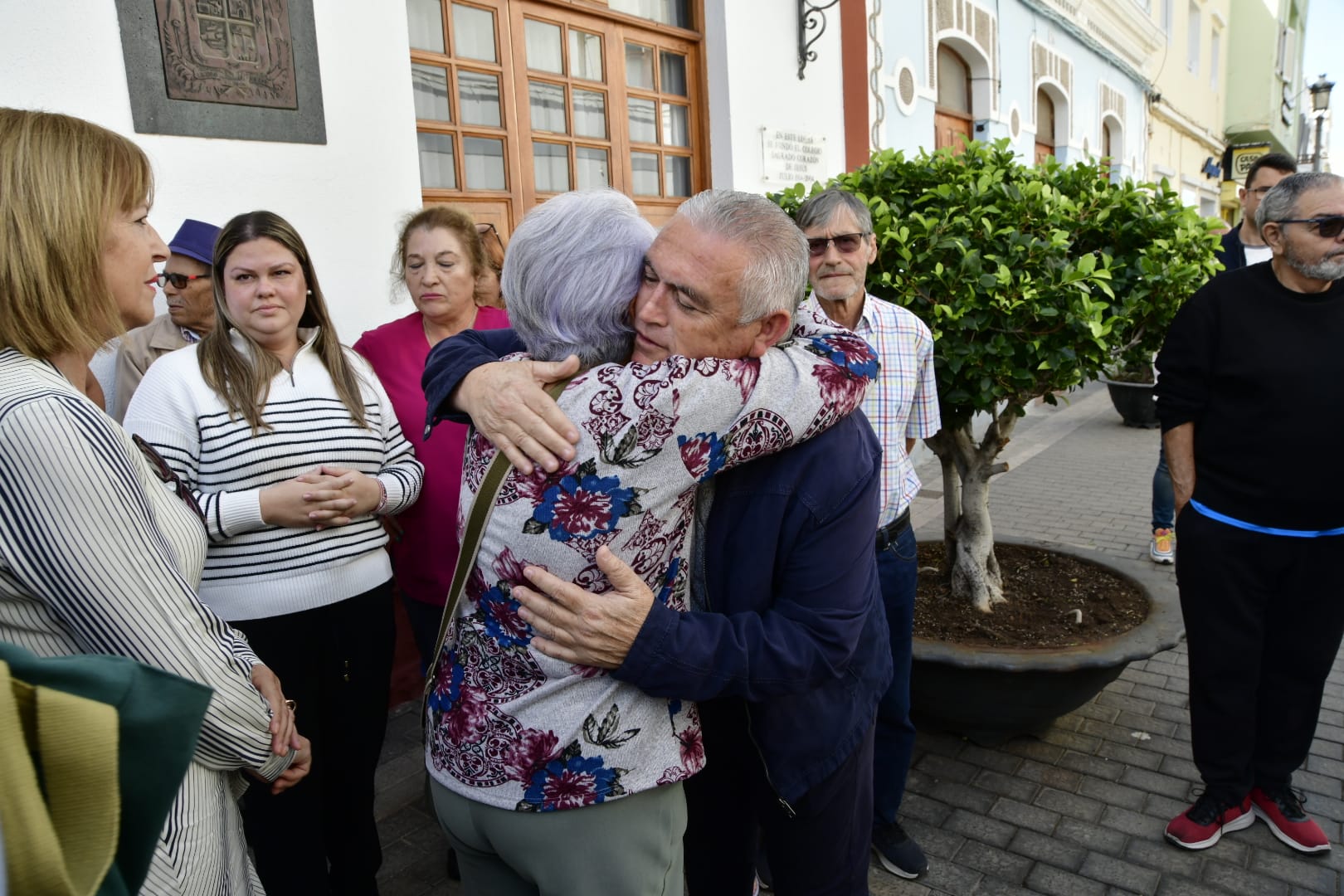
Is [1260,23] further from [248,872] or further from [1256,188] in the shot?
[248,872]

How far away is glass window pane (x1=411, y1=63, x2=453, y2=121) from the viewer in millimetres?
4641

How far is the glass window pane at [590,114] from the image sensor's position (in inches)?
220

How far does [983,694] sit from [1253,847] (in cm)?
87

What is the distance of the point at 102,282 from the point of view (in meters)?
1.41

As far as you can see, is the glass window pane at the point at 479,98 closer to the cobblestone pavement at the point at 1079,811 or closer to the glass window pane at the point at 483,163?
the glass window pane at the point at 483,163

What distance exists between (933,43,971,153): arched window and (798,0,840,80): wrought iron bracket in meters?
2.55

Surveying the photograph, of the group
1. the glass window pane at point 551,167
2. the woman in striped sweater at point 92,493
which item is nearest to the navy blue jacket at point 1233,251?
the glass window pane at point 551,167

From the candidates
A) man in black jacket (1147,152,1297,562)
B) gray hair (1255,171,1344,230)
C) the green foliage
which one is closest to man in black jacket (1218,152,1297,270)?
man in black jacket (1147,152,1297,562)

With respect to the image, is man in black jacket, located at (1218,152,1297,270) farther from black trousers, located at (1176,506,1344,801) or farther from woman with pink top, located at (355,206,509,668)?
woman with pink top, located at (355,206,509,668)

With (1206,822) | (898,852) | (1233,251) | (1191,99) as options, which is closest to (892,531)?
(898,852)

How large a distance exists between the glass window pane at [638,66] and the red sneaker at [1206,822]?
5000 millimetres

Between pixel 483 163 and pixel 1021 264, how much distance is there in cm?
312

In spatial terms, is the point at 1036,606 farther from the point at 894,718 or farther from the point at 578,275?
the point at 578,275

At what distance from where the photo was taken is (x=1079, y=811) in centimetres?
301
